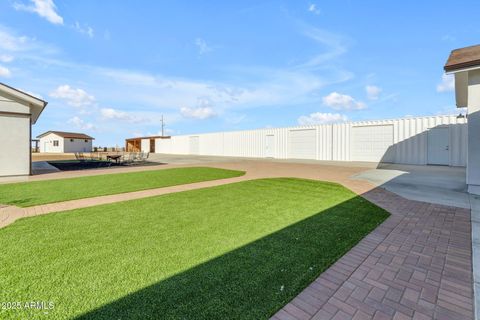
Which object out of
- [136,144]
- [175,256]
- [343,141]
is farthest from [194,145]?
[175,256]

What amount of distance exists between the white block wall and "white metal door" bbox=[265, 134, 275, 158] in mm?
316

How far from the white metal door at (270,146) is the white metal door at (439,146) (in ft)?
42.5

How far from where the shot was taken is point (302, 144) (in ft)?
72.2

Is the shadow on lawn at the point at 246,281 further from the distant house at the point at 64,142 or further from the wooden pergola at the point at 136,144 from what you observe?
the distant house at the point at 64,142

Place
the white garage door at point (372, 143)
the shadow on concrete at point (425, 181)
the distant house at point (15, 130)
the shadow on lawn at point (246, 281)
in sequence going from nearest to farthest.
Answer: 1. the shadow on lawn at point (246, 281)
2. the shadow on concrete at point (425, 181)
3. the distant house at point (15, 130)
4. the white garage door at point (372, 143)

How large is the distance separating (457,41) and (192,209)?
51.3 ft

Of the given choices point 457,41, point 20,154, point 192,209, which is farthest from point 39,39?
point 457,41

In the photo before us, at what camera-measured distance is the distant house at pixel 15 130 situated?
992cm

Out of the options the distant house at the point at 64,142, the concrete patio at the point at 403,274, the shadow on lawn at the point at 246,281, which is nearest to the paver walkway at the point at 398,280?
the concrete patio at the point at 403,274

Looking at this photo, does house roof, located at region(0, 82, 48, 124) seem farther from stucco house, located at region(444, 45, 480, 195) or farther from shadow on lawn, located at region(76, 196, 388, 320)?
stucco house, located at region(444, 45, 480, 195)

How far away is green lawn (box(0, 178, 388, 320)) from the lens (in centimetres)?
208

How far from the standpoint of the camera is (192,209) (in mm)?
5270

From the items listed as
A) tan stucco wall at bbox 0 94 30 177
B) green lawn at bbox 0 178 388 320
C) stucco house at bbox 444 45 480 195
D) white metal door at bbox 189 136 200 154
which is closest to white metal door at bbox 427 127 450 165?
stucco house at bbox 444 45 480 195

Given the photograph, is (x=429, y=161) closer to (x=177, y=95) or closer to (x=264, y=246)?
(x=264, y=246)
